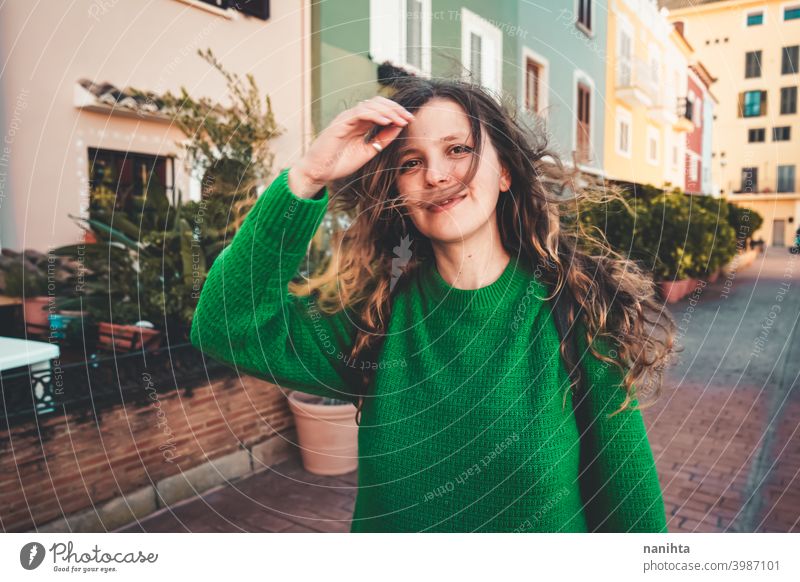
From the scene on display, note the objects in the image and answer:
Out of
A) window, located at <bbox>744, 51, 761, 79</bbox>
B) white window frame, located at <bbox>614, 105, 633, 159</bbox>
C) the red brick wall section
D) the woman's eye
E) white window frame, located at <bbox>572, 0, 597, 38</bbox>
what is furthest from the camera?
the red brick wall section

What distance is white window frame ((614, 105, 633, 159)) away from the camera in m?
1.73

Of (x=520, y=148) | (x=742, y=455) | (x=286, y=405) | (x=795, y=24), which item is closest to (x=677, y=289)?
(x=742, y=455)

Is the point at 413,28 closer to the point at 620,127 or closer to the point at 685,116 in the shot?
the point at 620,127

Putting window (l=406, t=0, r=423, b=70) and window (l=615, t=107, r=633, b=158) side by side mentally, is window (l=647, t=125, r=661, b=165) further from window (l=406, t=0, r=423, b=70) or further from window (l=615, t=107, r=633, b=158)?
window (l=406, t=0, r=423, b=70)

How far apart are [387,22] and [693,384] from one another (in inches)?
133

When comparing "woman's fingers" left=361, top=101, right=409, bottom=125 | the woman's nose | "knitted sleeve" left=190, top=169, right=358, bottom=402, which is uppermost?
"woman's fingers" left=361, top=101, right=409, bottom=125

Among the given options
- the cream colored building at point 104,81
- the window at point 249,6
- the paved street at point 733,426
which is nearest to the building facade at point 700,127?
the paved street at point 733,426

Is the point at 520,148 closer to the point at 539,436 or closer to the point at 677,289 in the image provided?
the point at 539,436

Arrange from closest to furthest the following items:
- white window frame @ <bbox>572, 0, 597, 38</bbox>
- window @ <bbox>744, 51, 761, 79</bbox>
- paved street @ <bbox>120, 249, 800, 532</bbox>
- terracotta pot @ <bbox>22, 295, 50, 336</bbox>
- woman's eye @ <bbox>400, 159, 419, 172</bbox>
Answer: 1. woman's eye @ <bbox>400, 159, 419, 172</bbox>
2. window @ <bbox>744, 51, 761, 79</bbox>
3. white window frame @ <bbox>572, 0, 597, 38</bbox>
4. paved street @ <bbox>120, 249, 800, 532</bbox>
5. terracotta pot @ <bbox>22, 295, 50, 336</bbox>

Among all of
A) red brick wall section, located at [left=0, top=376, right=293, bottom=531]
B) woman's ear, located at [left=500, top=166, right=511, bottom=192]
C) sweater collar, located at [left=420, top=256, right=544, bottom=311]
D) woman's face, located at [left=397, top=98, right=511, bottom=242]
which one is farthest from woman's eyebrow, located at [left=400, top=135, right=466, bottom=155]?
red brick wall section, located at [left=0, top=376, right=293, bottom=531]

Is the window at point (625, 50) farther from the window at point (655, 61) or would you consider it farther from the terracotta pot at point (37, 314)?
the terracotta pot at point (37, 314)

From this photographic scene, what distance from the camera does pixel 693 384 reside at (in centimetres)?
422

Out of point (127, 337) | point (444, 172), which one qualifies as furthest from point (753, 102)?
point (127, 337)

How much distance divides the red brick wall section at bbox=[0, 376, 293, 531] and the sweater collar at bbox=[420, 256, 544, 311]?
1658 mm
